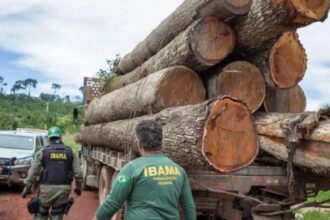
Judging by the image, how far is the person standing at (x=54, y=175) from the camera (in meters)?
6.72

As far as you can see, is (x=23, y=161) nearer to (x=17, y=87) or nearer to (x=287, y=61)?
(x=287, y=61)

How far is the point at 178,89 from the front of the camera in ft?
21.2

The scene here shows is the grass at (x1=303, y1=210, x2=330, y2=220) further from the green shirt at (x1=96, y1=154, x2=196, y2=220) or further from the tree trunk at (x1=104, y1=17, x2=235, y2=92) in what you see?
the green shirt at (x1=96, y1=154, x2=196, y2=220)

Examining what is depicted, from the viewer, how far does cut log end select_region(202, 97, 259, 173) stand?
4703 mm

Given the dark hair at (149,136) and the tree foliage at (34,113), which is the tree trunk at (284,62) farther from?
the tree foliage at (34,113)

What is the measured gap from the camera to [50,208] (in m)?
6.89

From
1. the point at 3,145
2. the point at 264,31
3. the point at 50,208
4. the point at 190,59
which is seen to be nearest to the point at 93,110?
the point at 3,145

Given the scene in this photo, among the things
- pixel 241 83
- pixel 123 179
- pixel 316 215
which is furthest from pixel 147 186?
pixel 316 215

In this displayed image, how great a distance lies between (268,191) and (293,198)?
1.09 meters

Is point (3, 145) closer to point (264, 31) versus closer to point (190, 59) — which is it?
point (190, 59)

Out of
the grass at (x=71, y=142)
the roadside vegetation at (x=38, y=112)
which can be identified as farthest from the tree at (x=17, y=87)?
the grass at (x=71, y=142)

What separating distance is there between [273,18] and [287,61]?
4.03 ft

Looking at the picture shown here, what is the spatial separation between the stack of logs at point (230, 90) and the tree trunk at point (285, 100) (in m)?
0.02

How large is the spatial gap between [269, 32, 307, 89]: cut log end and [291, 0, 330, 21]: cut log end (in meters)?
1.15
